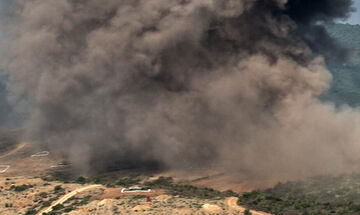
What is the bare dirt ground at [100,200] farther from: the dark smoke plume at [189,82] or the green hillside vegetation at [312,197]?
the dark smoke plume at [189,82]

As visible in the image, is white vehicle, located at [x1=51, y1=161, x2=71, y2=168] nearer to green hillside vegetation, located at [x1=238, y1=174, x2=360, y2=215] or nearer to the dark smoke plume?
the dark smoke plume

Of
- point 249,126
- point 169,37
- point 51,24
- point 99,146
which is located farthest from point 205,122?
point 51,24

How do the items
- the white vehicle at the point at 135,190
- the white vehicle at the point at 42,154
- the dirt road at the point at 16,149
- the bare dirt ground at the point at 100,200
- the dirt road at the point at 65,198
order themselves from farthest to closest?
the dirt road at the point at 16,149
the white vehicle at the point at 42,154
the white vehicle at the point at 135,190
the dirt road at the point at 65,198
the bare dirt ground at the point at 100,200

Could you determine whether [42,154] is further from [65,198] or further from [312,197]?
[312,197]

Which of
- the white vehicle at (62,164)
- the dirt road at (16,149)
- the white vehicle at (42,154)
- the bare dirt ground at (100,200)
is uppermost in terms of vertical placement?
the dirt road at (16,149)

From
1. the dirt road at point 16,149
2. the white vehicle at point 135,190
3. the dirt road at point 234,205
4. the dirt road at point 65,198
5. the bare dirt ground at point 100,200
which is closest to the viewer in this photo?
the dirt road at point 234,205

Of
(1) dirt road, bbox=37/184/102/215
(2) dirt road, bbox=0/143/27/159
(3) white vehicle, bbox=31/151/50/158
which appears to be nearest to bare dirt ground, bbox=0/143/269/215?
(1) dirt road, bbox=37/184/102/215

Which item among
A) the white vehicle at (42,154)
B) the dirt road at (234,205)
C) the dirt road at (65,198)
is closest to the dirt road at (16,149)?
the white vehicle at (42,154)

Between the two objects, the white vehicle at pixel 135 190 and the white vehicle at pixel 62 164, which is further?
the white vehicle at pixel 62 164
